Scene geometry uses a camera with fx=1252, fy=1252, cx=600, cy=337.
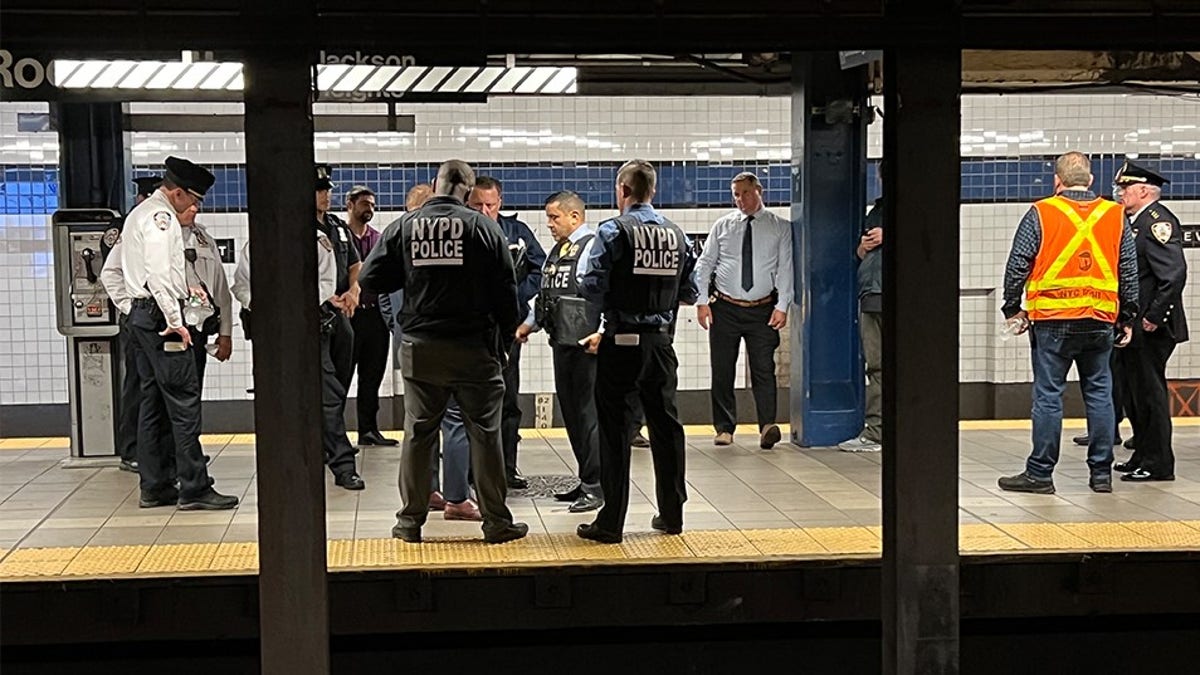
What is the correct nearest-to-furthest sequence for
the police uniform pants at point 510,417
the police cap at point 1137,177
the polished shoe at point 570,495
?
the polished shoe at point 570,495, the police uniform pants at point 510,417, the police cap at point 1137,177

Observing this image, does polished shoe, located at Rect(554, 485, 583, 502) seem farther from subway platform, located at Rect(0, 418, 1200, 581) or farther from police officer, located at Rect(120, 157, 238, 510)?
police officer, located at Rect(120, 157, 238, 510)

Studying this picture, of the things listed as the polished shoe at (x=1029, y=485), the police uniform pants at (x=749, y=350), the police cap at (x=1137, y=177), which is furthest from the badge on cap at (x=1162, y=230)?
the police uniform pants at (x=749, y=350)

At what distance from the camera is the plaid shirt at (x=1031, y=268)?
6367mm

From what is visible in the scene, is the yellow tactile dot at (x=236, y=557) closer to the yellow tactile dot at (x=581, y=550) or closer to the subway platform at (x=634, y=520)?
the subway platform at (x=634, y=520)

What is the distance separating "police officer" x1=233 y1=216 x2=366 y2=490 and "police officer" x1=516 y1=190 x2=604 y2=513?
1.24 m

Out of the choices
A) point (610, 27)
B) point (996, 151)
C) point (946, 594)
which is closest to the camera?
point (610, 27)

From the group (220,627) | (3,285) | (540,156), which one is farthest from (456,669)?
(3,285)

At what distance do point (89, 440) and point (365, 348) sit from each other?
5.86ft

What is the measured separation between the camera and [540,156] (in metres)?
9.56

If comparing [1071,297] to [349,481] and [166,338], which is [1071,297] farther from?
[166,338]

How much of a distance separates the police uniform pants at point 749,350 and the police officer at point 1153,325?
7.14 ft

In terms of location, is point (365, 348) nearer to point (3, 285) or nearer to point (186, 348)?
point (186, 348)

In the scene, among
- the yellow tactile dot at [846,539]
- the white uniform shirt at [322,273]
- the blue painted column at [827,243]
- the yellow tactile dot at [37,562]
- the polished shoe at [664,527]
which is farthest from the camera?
the blue painted column at [827,243]

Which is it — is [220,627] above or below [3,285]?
below
